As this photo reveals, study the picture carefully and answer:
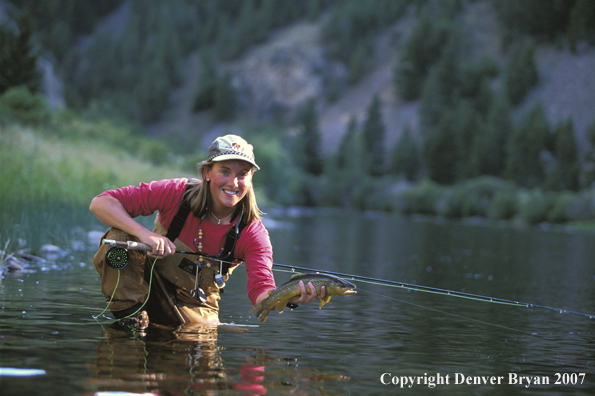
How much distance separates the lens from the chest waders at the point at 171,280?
537 cm

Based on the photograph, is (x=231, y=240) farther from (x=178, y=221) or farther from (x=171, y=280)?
(x=171, y=280)

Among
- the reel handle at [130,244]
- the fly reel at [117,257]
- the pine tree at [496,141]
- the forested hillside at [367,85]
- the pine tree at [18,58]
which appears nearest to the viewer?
the reel handle at [130,244]

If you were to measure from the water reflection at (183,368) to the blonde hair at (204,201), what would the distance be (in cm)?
97

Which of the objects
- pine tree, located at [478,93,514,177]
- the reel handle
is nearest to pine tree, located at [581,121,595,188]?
pine tree, located at [478,93,514,177]

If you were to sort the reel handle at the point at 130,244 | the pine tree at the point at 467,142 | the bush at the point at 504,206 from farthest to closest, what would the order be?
the pine tree at the point at 467,142
the bush at the point at 504,206
the reel handle at the point at 130,244

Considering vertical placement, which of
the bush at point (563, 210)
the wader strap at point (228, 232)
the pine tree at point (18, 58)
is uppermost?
the pine tree at point (18, 58)

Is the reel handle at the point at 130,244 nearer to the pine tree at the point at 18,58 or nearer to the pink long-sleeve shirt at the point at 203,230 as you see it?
the pink long-sleeve shirt at the point at 203,230

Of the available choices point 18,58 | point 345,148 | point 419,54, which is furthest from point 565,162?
point 18,58

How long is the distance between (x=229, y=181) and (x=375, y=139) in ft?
326

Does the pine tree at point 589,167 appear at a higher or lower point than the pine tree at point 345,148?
lower

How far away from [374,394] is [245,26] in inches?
5426

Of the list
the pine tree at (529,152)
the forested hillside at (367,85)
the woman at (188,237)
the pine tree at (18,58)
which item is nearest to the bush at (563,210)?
the forested hillside at (367,85)

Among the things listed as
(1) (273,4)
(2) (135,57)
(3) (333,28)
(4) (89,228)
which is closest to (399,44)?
(3) (333,28)

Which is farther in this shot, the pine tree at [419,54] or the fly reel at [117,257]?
the pine tree at [419,54]
